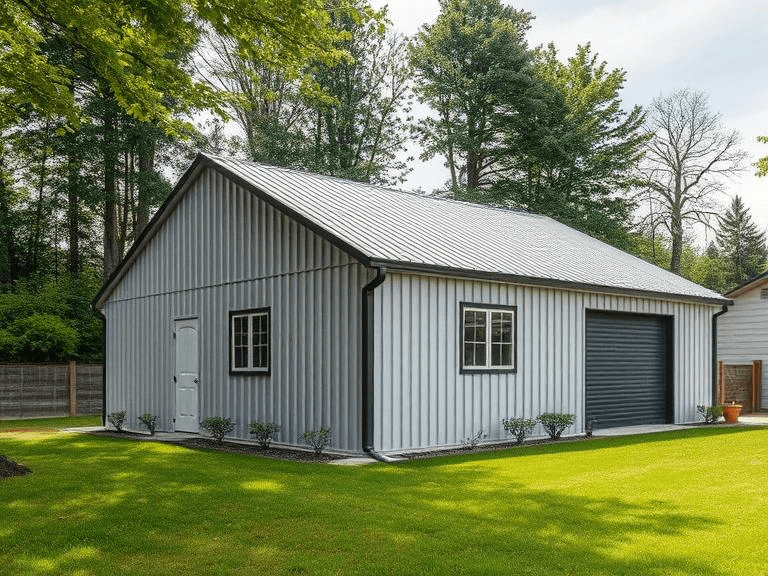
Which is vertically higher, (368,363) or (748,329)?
(748,329)

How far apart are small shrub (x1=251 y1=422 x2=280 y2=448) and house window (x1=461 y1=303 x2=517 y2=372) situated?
10.2ft

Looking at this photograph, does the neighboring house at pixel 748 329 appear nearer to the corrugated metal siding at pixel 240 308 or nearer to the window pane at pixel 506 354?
the window pane at pixel 506 354

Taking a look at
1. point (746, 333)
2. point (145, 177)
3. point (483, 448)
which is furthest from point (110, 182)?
point (746, 333)

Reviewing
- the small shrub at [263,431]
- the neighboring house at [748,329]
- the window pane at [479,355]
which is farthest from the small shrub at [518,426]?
the neighboring house at [748,329]

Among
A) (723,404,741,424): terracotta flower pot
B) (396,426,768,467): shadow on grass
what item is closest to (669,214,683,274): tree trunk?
(723,404,741,424): terracotta flower pot

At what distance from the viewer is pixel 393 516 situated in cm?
678

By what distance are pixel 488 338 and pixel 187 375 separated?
590cm

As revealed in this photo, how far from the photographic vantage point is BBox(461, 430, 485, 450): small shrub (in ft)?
39.6

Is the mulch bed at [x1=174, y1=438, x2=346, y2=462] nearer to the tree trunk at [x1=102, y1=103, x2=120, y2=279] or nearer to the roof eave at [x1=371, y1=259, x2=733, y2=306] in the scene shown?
the roof eave at [x1=371, y1=259, x2=733, y2=306]

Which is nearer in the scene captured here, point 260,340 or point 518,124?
point 260,340

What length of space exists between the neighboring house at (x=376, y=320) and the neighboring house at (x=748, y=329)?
4735mm

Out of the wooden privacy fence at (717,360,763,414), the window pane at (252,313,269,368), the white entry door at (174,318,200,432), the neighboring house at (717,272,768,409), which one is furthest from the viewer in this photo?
the neighboring house at (717,272,768,409)

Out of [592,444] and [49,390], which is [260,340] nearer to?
[592,444]

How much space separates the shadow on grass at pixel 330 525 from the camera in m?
5.35
